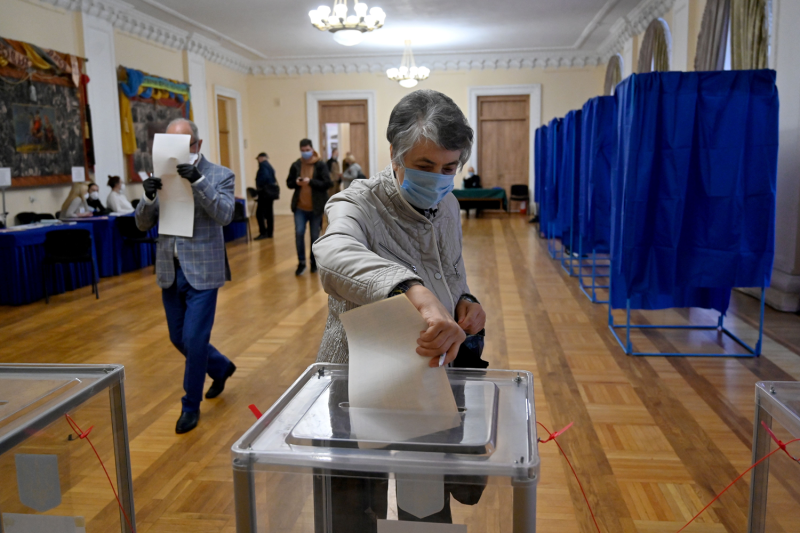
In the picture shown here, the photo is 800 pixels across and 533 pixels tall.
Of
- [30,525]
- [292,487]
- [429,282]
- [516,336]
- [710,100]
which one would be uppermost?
[710,100]

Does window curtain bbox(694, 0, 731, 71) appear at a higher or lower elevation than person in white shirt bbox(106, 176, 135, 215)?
higher

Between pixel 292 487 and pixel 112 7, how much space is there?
1004 cm

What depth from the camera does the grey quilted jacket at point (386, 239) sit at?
4.12ft

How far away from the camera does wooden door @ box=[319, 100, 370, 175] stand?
1547cm

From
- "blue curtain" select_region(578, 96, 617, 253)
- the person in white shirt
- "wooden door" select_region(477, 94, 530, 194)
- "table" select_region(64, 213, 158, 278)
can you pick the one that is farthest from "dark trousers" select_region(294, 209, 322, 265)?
"wooden door" select_region(477, 94, 530, 194)

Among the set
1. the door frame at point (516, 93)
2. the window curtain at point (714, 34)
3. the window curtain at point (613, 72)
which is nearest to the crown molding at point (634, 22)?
the window curtain at point (613, 72)

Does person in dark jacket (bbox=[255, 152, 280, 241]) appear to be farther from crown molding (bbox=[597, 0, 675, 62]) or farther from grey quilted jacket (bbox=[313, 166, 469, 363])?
grey quilted jacket (bbox=[313, 166, 469, 363])

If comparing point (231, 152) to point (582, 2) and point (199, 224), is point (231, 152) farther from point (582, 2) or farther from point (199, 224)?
point (199, 224)

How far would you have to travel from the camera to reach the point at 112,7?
9289mm

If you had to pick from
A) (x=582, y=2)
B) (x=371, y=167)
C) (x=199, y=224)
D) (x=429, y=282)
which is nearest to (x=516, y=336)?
(x=199, y=224)

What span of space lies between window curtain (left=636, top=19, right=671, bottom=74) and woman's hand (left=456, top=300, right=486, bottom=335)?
9076 mm

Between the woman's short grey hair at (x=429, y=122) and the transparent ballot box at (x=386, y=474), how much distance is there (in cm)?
55

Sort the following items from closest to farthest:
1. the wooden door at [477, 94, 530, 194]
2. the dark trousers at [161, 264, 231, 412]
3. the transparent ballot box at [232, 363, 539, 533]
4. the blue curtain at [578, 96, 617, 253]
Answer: the transparent ballot box at [232, 363, 539, 533], the dark trousers at [161, 264, 231, 412], the blue curtain at [578, 96, 617, 253], the wooden door at [477, 94, 530, 194]

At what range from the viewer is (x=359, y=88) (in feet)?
50.0
